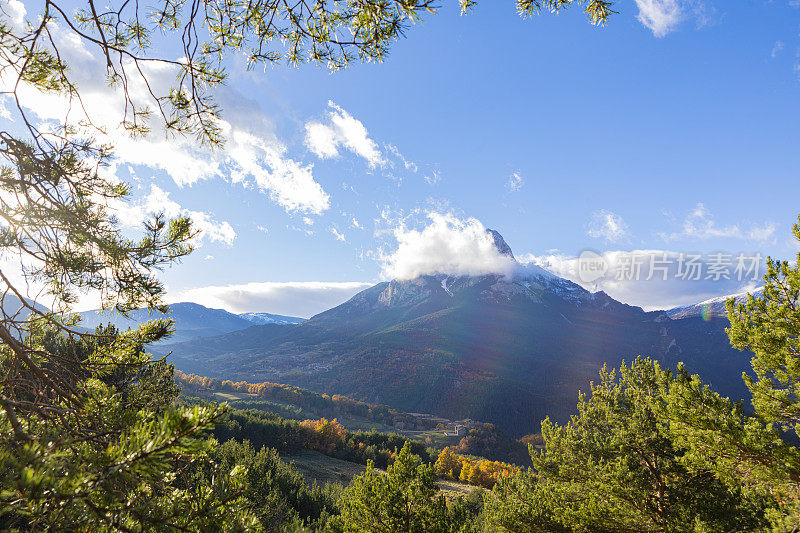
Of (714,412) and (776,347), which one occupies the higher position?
(776,347)

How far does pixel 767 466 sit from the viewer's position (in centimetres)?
535

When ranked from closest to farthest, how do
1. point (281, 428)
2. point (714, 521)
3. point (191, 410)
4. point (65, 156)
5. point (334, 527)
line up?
point (191, 410), point (65, 156), point (714, 521), point (334, 527), point (281, 428)

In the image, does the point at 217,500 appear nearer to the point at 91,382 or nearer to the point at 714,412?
the point at 91,382

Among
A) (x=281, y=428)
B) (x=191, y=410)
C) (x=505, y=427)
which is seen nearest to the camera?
(x=191, y=410)

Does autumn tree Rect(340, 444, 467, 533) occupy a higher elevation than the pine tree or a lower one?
lower

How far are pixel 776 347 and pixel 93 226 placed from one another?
9457 mm

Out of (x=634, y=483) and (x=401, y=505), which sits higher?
(x=634, y=483)

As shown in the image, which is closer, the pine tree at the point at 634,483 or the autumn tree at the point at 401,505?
the pine tree at the point at 634,483

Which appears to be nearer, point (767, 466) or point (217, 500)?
point (217, 500)

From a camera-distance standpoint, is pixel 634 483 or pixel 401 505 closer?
pixel 634 483

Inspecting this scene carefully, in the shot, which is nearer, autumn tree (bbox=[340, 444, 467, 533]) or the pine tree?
the pine tree

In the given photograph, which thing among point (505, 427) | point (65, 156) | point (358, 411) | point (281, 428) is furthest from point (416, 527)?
point (505, 427)

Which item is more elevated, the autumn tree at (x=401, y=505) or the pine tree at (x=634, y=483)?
the pine tree at (x=634, y=483)

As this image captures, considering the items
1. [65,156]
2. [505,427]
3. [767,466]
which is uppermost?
[65,156]
